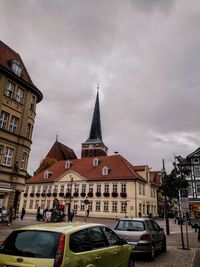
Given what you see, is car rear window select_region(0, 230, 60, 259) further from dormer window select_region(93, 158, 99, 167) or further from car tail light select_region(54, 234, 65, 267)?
dormer window select_region(93, 158, 99, 167)

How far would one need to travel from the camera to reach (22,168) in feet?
90.2

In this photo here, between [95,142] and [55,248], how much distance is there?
80932 millimetres

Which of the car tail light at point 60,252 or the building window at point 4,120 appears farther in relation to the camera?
the building window at point 4,120

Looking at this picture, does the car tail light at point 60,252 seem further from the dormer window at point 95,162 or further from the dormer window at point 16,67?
the dormer window at point 95,162

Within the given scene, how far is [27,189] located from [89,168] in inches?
639

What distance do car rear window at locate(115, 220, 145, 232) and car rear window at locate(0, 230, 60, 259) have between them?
6.70 meters

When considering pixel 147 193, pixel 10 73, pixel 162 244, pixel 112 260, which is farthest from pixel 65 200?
pixel 112 260

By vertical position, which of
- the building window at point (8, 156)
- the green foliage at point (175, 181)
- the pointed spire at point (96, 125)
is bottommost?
the green foliage at point (175, 181)

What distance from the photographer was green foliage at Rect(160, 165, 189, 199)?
813 inches

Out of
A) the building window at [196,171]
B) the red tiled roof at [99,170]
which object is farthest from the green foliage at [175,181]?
the building window at [196,171]

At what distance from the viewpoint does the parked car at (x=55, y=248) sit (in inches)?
185

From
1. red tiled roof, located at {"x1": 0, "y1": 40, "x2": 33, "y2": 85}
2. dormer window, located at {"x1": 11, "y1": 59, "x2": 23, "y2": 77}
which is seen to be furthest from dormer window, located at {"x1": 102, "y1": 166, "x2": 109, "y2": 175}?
dormer window, located at {"x1": 11, "y1": 59, "x2": 23, "y2": 77}

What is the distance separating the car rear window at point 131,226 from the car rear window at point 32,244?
22.0 feet

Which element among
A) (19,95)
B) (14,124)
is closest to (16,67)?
(19,95)
